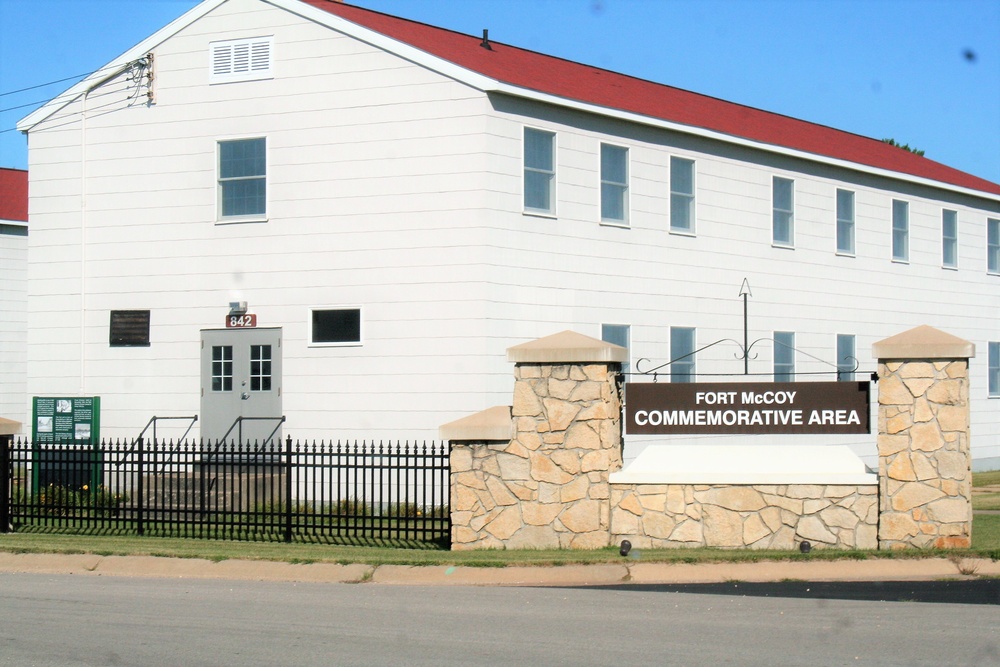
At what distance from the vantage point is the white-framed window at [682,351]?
24109mm

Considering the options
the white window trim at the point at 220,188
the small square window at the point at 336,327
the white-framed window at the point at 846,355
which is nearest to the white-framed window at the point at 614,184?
the small square window at the point at 336,327

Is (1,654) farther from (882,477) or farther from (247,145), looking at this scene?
(247,145)

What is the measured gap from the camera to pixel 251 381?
22125mm

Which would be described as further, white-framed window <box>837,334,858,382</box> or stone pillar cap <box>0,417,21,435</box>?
white-framed window <box>837,334,858,382</box>

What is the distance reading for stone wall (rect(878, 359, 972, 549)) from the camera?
46.4 feet

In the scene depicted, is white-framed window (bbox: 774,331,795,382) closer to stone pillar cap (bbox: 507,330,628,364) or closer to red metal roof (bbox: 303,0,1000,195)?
red metal roof (bbox: 303,0,1000,195)

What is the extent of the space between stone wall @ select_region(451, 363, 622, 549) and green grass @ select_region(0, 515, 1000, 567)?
31cm

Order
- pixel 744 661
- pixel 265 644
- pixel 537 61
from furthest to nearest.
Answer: pixel 537 61 < pixel 265 644 < pixel 744 661

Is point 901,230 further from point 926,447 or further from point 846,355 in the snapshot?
point 926,447

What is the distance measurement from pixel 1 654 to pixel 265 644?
1.98 metres

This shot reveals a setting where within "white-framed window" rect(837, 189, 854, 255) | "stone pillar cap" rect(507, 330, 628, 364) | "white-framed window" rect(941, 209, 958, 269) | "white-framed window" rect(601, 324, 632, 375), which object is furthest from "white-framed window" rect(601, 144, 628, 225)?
"white-framed window" rect(941, 209, 958, 269)

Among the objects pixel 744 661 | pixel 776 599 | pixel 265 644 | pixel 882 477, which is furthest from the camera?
pixel 882 477

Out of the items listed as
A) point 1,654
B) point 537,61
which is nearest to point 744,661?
point 1,654

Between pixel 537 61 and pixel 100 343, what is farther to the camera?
pixel 537 61
